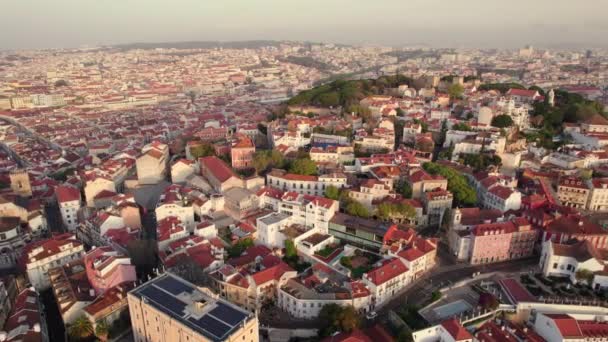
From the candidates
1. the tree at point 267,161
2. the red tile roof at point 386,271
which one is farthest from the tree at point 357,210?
the tree at point 267,161

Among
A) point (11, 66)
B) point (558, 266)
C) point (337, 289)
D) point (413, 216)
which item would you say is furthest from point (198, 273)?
point (11, 66)

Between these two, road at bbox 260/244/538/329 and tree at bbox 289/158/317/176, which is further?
tree at bbox 289/158/317/176

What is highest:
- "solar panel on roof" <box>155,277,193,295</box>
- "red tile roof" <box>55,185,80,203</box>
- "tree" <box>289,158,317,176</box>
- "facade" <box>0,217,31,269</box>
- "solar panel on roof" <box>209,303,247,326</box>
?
"tree" <box>289,158,317,176</box>

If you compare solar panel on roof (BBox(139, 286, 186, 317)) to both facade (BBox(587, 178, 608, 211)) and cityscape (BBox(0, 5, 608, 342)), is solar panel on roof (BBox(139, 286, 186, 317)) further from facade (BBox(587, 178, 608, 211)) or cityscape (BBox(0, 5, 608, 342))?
facade (BBox(587, 178, 608, 211))

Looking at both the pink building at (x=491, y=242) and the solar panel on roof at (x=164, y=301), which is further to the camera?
the pink building at (x=491, y=242)

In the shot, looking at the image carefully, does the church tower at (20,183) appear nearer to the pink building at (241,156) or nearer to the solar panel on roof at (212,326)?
the pink building at (241,156)

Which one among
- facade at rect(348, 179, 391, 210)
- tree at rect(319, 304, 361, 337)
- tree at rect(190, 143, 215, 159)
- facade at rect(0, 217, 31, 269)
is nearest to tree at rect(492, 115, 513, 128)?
facade at rect(348, 179, 391, 210)

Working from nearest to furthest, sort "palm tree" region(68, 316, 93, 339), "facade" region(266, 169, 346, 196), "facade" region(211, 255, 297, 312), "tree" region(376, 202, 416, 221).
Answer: "palm tree" region(68, 316, 93, 339) < "facade" region(211, 255, 297, 312) < "tree" region(376, 202, 416, 221) < "facade" region(266, 169, 346, 196)
